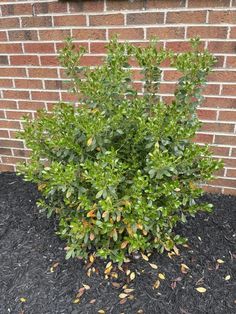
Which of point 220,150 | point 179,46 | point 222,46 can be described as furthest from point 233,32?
point 220,150

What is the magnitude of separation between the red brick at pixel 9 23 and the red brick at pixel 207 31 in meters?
1.38

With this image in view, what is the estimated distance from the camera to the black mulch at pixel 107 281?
6.29 ft

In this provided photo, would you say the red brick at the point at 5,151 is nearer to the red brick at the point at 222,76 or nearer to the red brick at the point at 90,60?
the red brick at the point at 90,60

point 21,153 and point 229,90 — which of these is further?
point 21,153

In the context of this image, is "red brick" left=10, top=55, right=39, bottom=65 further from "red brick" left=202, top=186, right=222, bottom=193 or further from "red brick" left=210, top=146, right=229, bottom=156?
"red brick" left=202, top=186, right=222, bottom=193

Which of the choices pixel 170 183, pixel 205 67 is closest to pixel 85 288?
pixel 170 183

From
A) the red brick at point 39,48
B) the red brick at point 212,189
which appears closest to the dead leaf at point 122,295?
the red brick at point 212,189

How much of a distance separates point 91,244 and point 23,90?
1530 millimetres

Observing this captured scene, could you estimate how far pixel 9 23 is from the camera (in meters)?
2.71

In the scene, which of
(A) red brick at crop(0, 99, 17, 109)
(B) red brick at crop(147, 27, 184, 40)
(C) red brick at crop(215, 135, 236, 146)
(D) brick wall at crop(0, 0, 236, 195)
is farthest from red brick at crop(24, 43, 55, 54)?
(C) red brick at crop(215, 135, 236, 146)

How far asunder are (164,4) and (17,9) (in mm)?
1178

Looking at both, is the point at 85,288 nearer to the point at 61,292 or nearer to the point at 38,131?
the point at 61,292

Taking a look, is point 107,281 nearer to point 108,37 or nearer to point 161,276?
point 161,276

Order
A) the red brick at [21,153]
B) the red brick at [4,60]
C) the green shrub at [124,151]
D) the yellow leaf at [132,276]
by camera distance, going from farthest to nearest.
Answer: the red brick at [21,153]
the red brick at [4,60]
the yellow leaf at [132,276]
the green shrub at [124,151]
